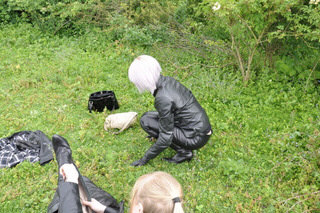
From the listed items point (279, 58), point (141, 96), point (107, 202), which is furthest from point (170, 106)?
point (279, 58)

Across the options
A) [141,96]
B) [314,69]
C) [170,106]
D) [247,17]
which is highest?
[247,17]

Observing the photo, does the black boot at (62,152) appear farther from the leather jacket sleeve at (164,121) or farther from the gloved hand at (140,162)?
the gloved hand at (140,162)

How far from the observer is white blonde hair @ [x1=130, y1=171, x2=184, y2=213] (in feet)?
5.17

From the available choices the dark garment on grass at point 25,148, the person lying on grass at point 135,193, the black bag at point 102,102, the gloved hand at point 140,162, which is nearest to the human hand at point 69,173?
the person lying on grass at point 135,193

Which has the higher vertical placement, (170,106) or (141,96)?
(170,106)

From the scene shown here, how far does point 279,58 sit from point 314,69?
2.00 ft

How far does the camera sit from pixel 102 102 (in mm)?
4273

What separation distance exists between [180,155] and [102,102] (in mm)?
1604

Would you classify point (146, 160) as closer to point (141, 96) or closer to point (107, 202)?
point (107, 202)

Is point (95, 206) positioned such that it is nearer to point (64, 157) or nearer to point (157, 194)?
point (64, 157)

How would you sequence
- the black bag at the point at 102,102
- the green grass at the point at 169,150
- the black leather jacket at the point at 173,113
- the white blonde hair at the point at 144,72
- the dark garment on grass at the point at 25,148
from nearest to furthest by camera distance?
1. the white blonde hair at the point at 144,72
2. the black leather jacket at the point at 173,113
3. the green grass at the point at 169,150
4. the dark garment on grass at the point at 25,148
5. the black bag at the point at 102,102

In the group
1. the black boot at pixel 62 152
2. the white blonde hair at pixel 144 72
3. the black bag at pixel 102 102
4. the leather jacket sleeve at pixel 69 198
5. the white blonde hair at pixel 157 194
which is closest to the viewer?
the white blonde hair at pixel 157 194

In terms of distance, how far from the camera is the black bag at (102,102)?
425cm

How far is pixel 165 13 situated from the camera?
6.54 meters
